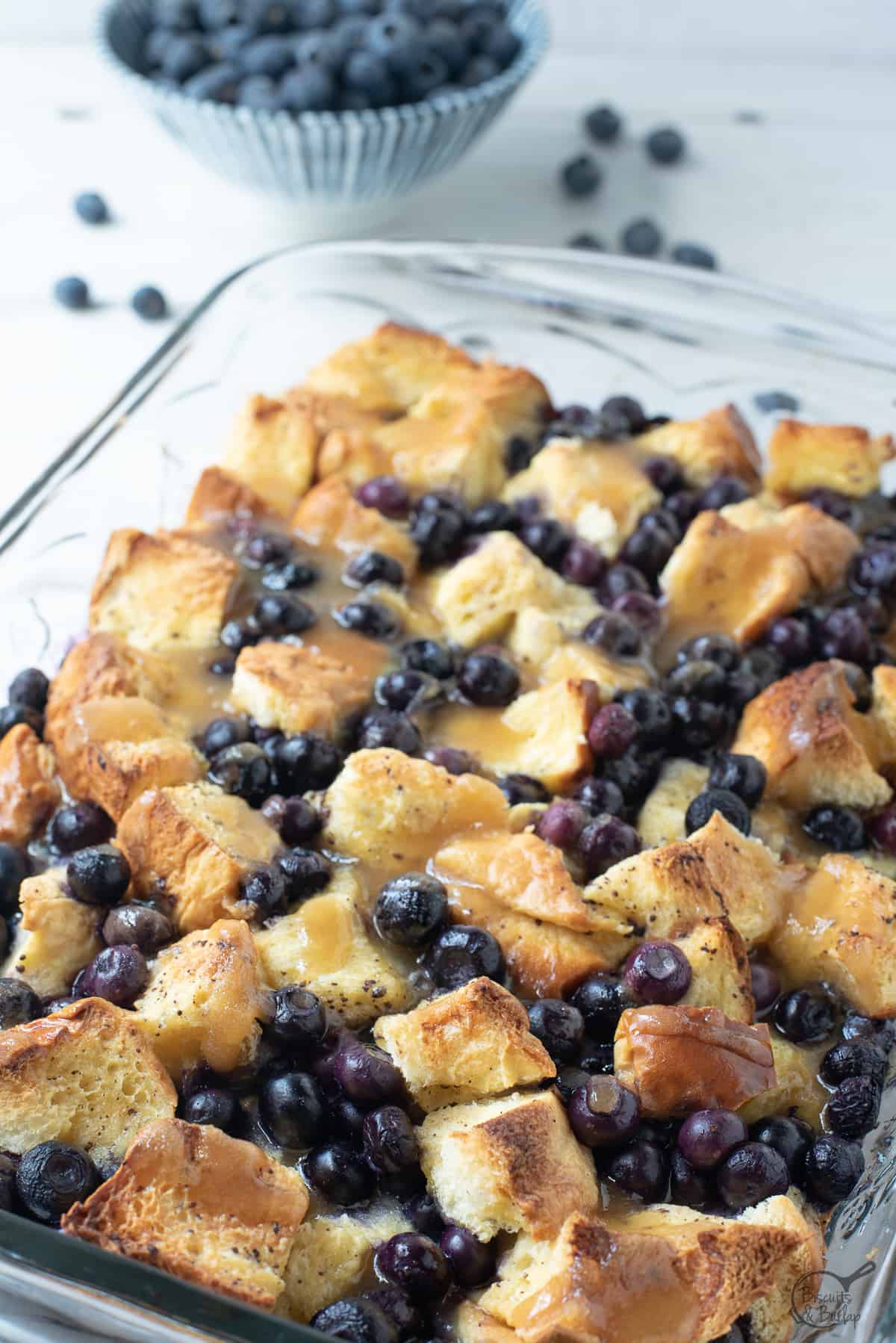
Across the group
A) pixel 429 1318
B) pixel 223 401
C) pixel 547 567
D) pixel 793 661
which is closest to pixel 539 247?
pixel 223 401

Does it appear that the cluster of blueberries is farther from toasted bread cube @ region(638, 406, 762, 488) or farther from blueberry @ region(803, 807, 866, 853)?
blueberry @ region(803, 807, 866, 853)

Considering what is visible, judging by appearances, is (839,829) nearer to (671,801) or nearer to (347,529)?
(671,801)

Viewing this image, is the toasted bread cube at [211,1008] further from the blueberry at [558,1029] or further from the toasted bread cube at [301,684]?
the toasted bread cube at [301,684]

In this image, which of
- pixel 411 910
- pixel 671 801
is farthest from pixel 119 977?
pixel 671 801

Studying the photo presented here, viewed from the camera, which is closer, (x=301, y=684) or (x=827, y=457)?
(x=301, y=684)

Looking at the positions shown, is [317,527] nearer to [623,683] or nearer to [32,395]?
[623,683]

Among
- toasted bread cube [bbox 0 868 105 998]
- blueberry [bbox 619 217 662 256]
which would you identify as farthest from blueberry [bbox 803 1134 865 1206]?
blueberry [bbox 619 217 662 256]
